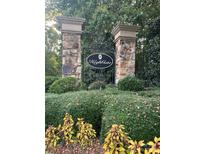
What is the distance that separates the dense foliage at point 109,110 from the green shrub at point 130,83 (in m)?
0.07

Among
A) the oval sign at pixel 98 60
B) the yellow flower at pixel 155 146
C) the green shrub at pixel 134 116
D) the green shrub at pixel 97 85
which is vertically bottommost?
the yellow flower at pixel 155 146

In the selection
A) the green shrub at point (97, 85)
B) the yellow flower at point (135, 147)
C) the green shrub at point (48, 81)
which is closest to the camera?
the yellow flower at point (135, 147)

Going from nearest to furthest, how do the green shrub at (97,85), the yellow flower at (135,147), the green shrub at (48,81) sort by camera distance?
the yellow flower at (135,147)
the green shrub at (48,81)
the green shrub at (97,85)

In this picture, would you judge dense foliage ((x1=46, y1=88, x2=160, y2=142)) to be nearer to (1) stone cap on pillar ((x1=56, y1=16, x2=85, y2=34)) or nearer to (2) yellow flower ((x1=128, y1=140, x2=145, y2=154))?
(2) yellow flower ((x1=128, y1=140, x2=145, y2=154))

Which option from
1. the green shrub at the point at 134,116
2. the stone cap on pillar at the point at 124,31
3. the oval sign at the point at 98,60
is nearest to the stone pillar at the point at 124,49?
the stone cap on pillar at the point at 124,31

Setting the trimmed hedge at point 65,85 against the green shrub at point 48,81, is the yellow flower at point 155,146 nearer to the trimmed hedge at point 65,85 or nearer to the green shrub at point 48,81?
the trimmed hedge at point 65,85

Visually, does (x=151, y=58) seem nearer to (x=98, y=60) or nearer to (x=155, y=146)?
(x=98, y=60)

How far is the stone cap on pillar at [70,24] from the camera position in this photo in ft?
9.89

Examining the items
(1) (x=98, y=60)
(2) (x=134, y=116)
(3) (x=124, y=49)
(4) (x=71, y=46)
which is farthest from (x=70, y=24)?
(2) (x=134, y=116)

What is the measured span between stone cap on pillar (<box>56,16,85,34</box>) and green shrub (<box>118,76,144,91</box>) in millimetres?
630

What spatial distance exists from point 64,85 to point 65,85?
0.01 metres

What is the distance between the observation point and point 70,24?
10.0 feet

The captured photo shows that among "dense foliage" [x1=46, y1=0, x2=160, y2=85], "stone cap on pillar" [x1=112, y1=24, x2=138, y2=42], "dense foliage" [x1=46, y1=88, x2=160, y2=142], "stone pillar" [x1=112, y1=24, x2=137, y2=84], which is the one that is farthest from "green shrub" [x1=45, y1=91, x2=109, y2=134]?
"stone cap on pillar" [x1=112, y1=24, x2=138, y2=42]
